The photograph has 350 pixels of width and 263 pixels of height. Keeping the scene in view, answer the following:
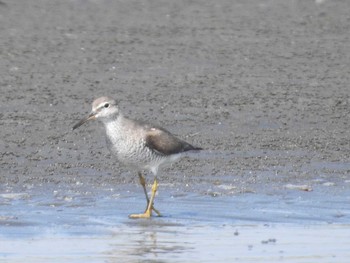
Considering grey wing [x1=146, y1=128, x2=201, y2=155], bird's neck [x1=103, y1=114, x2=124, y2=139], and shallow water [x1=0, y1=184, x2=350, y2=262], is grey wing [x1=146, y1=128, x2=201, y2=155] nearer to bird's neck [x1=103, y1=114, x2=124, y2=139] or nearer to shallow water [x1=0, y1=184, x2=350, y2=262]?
bird's neck [x1=103, y1=114, x2=124, y2=139]

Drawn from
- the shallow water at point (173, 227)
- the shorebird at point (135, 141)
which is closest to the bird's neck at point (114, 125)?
the shorebird at point (135, 141)

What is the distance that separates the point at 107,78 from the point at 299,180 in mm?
3966

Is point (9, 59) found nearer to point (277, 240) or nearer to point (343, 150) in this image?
point (343, 150)

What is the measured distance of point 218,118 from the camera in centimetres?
1430

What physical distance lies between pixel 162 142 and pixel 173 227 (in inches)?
38.8

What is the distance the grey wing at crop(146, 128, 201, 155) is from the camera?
37.0ft

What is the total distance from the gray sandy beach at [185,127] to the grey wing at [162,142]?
1.69 feet

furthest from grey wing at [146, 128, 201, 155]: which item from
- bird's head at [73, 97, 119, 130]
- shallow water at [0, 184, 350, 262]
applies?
shallow water at [0, 184, 350, 262]

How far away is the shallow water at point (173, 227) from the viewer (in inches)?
379

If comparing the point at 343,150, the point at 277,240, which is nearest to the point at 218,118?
the point at 343,150

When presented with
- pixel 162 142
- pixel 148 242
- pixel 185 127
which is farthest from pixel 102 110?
pixel 185 127

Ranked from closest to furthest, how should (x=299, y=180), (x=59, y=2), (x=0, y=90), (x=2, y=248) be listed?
(x=2, y=248) < (x=299, y=180) < (x=0, y=90) < (x=59, y=2)

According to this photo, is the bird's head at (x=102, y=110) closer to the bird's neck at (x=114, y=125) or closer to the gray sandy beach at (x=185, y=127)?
the bird's neck at (x=114, y=125)

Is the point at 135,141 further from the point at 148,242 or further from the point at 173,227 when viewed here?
the point at 148,242
